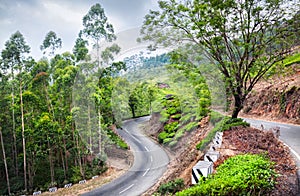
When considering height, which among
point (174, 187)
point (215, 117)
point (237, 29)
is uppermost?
point (237, 29)

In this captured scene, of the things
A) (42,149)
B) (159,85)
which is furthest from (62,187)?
(159,85)

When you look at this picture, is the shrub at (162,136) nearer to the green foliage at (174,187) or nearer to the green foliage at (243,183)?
the green foliage at (174,187)

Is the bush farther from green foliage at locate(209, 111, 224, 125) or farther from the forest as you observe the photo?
green foliage at locate(209, 111, 224, 125)

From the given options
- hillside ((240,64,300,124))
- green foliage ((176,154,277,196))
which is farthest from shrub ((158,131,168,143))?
hillside ((240,64,300,124))

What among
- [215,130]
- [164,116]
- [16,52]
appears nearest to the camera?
[164,116]

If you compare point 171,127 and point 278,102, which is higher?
point 278,102

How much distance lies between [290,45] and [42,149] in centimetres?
1273

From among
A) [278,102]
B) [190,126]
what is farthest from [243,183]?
[278,102]

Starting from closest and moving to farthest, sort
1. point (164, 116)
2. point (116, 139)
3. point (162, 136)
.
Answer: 1. point (164, 116)
2. point (162, 136)
3. point (116, 139)

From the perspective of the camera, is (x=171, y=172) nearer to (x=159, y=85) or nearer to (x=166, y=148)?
(x=166, y=148)

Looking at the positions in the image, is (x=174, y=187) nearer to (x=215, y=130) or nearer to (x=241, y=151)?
(x=241, y=151)

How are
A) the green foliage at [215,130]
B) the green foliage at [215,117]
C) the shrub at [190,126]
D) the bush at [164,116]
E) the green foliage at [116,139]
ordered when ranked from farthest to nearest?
the green foliage at [215,130]
the green foliage at [215,117]
the shrub at [190,126]
the green foliage at [116,139]
the bush at [164,116]

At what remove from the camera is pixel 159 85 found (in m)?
4.76

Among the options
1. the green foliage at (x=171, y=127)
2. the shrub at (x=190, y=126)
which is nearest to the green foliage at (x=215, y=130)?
the shrub at (x=190, y=126)
